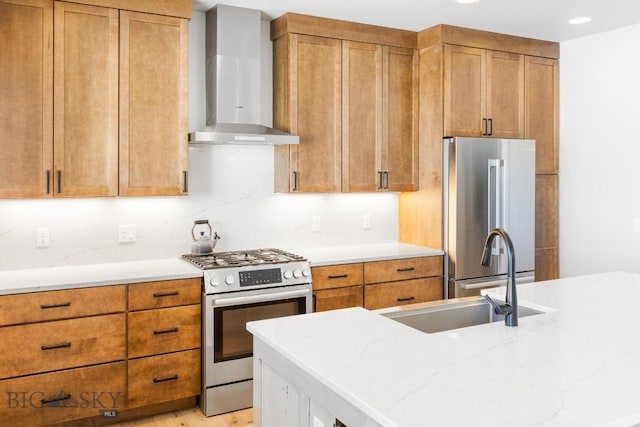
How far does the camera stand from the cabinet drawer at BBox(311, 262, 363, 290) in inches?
146

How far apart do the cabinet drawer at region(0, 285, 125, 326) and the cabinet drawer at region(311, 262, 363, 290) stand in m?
1.22

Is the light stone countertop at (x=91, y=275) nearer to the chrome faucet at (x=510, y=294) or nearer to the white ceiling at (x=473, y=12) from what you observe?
the white ceiling at (x=473, y=12)

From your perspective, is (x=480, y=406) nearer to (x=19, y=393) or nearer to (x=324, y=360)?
(x=324, y=360)

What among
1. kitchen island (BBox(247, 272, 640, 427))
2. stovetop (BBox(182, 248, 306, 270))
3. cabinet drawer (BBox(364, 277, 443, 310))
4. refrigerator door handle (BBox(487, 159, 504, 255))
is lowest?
cabinet drawer (BBox(364, 277, 443, 310))

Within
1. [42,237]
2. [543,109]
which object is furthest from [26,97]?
[543,109]

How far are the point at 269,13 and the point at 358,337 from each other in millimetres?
2732

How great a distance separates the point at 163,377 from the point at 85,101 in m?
1.68

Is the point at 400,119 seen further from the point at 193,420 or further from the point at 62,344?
the point at 62,344

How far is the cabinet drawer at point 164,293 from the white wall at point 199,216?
0.61m

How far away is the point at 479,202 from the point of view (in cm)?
417

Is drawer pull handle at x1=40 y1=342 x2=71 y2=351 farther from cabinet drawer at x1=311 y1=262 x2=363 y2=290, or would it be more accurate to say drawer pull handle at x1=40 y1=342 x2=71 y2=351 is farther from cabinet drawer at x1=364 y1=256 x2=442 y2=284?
cabinet drawer at x1=364 y1=256 x2=442 y2=284

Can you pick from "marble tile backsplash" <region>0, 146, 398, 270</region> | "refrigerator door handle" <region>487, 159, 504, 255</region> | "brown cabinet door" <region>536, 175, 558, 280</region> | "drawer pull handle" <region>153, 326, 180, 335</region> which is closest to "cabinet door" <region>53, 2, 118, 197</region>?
"marble tile backsplash" <region>0, 146, 398, 270</region>

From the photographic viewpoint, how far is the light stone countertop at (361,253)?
3805 mm

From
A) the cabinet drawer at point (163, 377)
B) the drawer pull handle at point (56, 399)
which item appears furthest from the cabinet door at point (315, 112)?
the drawer pull handle at point (56, 399)
